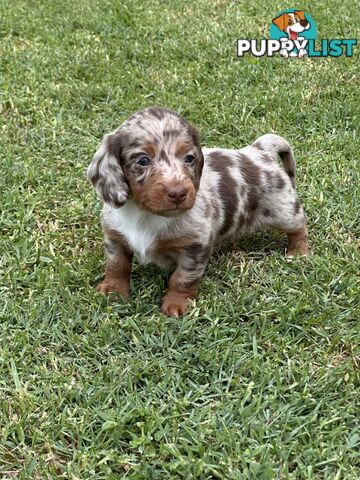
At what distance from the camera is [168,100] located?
7.00m

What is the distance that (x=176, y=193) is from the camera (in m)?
3.76

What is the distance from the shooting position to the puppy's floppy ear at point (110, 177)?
3918mm

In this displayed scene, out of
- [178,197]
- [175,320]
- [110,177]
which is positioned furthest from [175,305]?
[110,177]

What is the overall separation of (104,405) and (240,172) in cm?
199

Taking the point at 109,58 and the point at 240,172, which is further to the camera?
the point at 109,58

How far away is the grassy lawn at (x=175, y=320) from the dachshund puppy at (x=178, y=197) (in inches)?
8.9

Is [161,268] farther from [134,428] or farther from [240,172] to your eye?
[134,428]

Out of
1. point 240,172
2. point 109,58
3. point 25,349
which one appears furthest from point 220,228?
point 109,58

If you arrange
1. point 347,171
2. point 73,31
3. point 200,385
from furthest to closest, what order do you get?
point 73,31
point 347,171
point 200,385

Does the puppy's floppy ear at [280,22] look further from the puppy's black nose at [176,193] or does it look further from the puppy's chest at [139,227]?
the puppy's black nose at [176,193]

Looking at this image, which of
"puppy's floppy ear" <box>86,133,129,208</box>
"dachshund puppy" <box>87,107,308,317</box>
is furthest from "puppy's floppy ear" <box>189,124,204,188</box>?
"puppy's floppy ear" <box>86,133,129,208</box>

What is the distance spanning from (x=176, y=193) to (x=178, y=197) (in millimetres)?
27

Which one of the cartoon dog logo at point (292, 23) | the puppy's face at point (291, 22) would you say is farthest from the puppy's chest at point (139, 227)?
the puppy's face at point (291, 22)

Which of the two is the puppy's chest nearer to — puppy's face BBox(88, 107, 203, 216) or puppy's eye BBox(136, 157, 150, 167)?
puppy's face BBox(88, 107, 203, 216)
